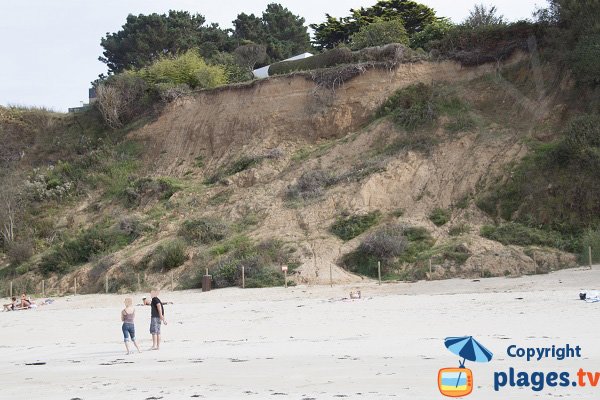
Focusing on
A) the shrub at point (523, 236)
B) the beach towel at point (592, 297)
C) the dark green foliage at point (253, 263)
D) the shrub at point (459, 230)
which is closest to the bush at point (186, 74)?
the dark green foliage at point (253, 263)

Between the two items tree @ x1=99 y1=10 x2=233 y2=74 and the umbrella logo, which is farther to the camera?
tree @ x1=99 y1=10 x2=233 y2=74

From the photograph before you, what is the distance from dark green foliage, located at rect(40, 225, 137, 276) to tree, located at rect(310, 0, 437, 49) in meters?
20.8

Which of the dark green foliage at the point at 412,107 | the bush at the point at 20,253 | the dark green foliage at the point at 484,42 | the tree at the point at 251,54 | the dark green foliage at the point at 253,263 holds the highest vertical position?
the tree at the point at 251,54

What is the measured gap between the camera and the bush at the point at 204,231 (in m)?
28.0

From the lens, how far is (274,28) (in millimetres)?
59000

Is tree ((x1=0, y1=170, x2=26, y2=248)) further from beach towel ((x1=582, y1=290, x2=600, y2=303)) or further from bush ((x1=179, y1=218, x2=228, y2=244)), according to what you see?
beach towel ((x1=582, y1=290, x2=600, y2=303))

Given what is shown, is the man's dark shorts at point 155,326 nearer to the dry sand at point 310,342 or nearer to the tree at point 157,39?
the dry sand at point 310,342

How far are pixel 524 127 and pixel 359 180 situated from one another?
6251mm

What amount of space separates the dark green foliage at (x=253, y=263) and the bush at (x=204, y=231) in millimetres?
1615

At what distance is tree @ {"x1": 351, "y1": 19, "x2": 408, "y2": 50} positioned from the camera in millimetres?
36875

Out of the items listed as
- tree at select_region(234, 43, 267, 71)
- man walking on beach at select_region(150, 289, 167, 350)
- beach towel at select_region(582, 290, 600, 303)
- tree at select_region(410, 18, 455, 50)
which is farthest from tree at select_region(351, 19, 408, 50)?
man walking on beach at select_region(150, 289, 167, 350)

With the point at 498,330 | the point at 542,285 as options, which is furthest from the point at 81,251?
the point at 498,330

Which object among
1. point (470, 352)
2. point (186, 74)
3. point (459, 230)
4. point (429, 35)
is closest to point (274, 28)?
point (186, 74)

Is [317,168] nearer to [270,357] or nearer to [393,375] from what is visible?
[270,357]
